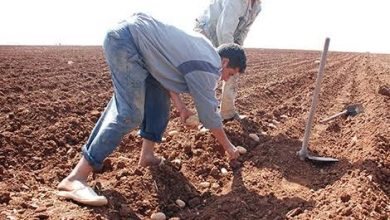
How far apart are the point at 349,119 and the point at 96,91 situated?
4.28 m

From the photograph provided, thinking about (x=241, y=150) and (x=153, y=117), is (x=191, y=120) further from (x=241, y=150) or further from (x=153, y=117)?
(x=241, y=150)

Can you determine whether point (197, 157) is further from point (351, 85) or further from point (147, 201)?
point (351, 85)

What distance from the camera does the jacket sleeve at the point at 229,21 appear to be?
5508mm

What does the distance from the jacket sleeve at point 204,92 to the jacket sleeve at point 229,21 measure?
2.07 metres

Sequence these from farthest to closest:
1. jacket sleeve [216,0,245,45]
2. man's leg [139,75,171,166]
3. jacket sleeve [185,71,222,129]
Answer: jacket sleeve [216,0,245,45] → man's leg [139,75,171,166] → jacket sleeve [185,71,222,129]

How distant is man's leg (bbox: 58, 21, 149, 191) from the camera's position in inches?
137

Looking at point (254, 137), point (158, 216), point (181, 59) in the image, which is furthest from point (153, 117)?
point (254, 137)

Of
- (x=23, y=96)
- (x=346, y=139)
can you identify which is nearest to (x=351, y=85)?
(x=346, y=139)

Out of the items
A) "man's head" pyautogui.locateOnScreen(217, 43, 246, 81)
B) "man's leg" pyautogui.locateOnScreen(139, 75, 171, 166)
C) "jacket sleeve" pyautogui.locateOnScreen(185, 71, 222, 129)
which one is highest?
"man's head" pyautogui.locateOnScreen(217, 43, 246, 81)

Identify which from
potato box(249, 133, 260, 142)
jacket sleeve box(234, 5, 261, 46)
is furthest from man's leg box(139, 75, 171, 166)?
jacket sleeve box(234, 5, 261, 46)

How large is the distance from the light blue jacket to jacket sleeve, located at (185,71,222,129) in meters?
2.11

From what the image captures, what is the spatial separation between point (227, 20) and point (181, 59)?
2200 millimetres

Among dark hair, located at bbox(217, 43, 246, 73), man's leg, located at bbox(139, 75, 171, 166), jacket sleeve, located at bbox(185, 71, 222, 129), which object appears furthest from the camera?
man's leg, located at bbox(139, 75, 171, 166)

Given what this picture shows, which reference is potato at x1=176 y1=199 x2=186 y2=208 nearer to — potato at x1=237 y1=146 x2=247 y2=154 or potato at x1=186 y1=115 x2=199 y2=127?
potato at x1=186 y1=115 x2=199 y2=127
